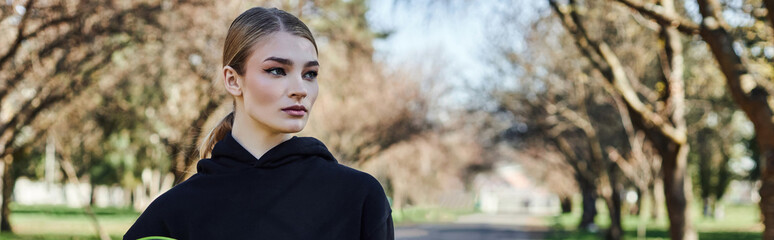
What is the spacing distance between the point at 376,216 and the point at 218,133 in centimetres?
61

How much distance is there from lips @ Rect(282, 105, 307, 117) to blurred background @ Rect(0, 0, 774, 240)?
46 centimetres

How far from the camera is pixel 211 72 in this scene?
1572 cm

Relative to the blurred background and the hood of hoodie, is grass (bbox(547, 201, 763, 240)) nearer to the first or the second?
the blurred background

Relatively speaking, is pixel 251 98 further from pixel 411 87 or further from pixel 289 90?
pixel 411 87

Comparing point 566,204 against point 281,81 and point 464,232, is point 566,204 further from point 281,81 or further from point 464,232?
point 281,81

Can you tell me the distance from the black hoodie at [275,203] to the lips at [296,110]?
6 centimetres

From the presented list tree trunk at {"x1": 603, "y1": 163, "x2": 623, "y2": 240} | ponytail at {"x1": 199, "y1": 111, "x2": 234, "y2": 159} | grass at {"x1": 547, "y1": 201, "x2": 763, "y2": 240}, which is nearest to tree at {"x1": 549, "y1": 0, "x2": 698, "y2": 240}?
ponytail at {"x1": 199, "y1": 111, "x2": 234, "y2": 159}

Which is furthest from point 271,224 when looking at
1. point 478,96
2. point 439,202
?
point 439,202

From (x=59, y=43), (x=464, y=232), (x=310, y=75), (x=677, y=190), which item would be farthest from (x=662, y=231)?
(x=310, y=75)

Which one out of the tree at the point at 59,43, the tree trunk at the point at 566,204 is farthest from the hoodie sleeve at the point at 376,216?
the tree trunk at the point at 566,204

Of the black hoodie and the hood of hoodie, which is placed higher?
the hood of hoodie

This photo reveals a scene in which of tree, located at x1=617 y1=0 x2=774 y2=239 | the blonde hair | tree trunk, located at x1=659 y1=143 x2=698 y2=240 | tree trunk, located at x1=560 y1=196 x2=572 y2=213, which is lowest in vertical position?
tree trunk, located at x1=560 y1=196 x2=572 y2=213

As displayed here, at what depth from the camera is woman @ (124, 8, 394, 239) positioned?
6.52 ft

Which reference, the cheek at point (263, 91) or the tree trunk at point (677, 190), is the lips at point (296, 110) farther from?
the tree trunk at point (677, 190)
